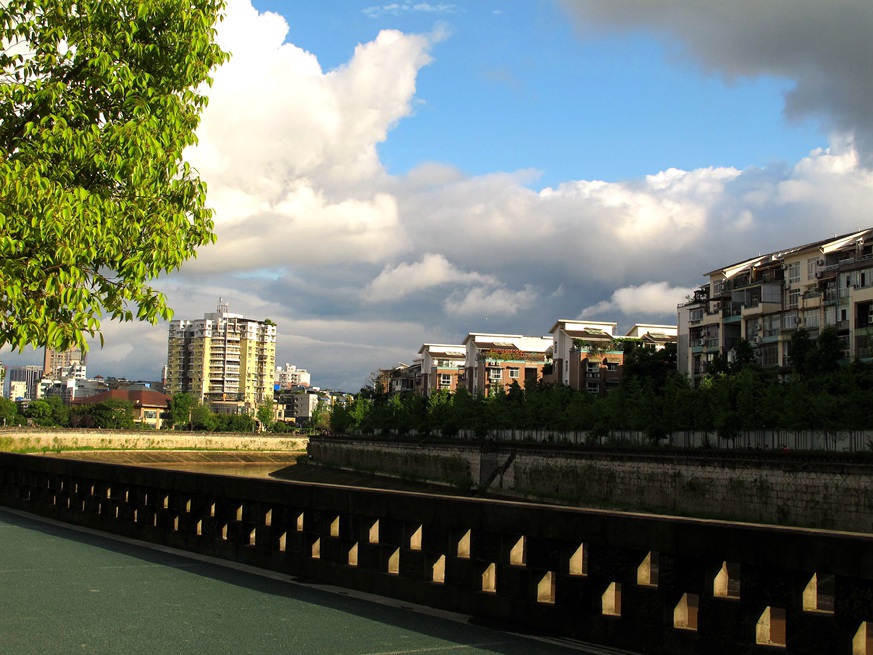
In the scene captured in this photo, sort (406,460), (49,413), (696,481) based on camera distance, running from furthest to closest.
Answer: (49,413)
(406,460)
(696,481)

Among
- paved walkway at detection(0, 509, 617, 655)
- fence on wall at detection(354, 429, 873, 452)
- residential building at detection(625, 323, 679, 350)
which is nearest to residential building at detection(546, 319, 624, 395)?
residential building at detection(625, 323, 679, 350)

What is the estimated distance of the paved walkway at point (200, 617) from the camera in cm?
674

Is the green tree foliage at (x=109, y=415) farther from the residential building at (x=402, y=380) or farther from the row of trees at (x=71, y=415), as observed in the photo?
the residential building at (x=402, y=380)

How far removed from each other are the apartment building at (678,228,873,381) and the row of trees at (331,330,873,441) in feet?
7.86

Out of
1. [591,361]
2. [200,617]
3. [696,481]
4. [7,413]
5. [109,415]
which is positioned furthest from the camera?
[109,415]

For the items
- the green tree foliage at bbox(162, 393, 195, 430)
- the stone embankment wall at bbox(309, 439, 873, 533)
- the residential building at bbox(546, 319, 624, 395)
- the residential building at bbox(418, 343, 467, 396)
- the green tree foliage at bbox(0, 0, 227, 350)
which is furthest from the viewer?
the green tree foliage at bbox(162, 393, 195, 430)

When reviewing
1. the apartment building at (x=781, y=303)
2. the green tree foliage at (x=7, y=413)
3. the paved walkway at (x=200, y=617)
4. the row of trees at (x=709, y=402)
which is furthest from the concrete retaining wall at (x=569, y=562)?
the green tree foliage at (x=7, y=413)

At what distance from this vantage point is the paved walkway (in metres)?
6.74

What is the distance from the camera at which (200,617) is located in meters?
7.68

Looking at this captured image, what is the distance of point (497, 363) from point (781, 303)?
65.8 m

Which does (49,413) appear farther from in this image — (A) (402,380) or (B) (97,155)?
(B) (97,155)

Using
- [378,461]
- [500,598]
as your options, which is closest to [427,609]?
[500,598]

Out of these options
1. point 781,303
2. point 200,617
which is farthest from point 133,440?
point 200,617

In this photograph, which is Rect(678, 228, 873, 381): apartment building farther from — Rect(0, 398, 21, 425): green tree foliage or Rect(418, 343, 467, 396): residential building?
Rect(0, 398, 21, 425): green tree foliage
